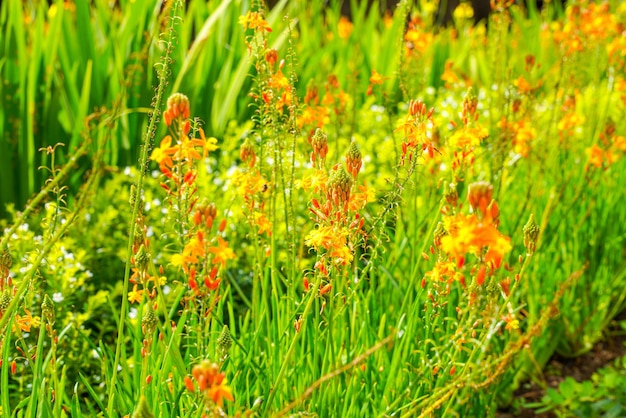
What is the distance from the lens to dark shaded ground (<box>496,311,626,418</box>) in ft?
8.75

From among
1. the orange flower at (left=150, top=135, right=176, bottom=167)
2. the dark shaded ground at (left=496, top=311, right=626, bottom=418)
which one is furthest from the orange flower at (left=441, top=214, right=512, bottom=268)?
the dark shaded ground at (left=496, top=311, right=626, bottom=418)

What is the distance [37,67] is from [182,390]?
7.09 feet

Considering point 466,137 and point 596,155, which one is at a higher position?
point 466,137

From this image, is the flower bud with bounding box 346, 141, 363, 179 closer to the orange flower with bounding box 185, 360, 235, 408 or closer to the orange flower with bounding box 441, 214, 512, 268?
the orange flower with bounding box 441, 214, 512, 268

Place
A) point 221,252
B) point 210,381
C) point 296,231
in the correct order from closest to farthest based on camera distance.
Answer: point 210,381, point 221,252, point 296,231

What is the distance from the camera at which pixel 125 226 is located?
282cm

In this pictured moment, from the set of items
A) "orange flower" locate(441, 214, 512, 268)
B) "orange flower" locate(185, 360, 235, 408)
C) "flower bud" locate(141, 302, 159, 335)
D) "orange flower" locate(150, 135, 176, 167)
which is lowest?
"flower bud" locate(141, 302, 159, 335)

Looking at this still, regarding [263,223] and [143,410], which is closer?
[143,410]

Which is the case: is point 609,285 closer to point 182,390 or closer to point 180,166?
point 182,390

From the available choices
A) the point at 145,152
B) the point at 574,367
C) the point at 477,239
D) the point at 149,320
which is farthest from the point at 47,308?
the point at 574,367

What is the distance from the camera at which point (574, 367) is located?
119 inches

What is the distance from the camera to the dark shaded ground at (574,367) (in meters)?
2.67

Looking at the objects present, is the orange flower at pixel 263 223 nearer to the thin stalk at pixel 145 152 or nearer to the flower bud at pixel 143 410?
the thin stalk at pixel 145 152

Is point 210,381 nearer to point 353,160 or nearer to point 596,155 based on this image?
point 353,160
